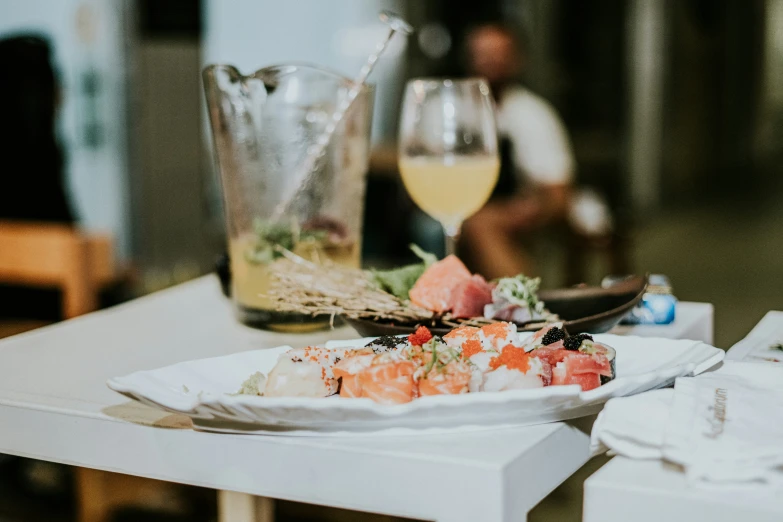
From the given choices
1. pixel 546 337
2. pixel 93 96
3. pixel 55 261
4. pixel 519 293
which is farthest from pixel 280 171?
pixel 93 96

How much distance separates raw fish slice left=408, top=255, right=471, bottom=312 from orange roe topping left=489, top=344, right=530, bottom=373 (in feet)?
0.67

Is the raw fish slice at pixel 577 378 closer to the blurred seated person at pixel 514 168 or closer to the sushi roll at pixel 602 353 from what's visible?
the sushi roll at pixel 602 353

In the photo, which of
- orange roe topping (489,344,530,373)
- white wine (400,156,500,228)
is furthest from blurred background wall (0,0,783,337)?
orange roe topping (489,344,530,373)

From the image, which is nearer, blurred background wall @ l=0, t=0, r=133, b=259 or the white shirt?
the white shirt

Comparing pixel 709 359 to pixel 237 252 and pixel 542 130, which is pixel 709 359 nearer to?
pixel 237 252

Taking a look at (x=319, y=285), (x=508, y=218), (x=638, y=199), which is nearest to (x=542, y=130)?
(x=508, y=218)

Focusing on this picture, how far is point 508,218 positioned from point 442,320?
2.42 m

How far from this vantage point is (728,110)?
902cm

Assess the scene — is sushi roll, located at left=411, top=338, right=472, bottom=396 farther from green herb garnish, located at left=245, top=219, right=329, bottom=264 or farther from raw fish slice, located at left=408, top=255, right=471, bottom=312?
green herb garnish, located at left=245, top=219, right=329, bottom=264

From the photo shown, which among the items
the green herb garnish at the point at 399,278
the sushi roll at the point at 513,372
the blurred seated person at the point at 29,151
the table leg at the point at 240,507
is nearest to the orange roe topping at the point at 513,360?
the sushi roll at the point at 513,372

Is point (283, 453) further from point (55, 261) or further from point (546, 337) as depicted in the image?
point (55, 261)

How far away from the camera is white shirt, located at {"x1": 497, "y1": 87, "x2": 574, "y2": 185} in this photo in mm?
3131

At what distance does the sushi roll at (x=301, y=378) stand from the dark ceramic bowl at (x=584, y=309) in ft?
0.54

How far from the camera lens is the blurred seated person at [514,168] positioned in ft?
10.3
